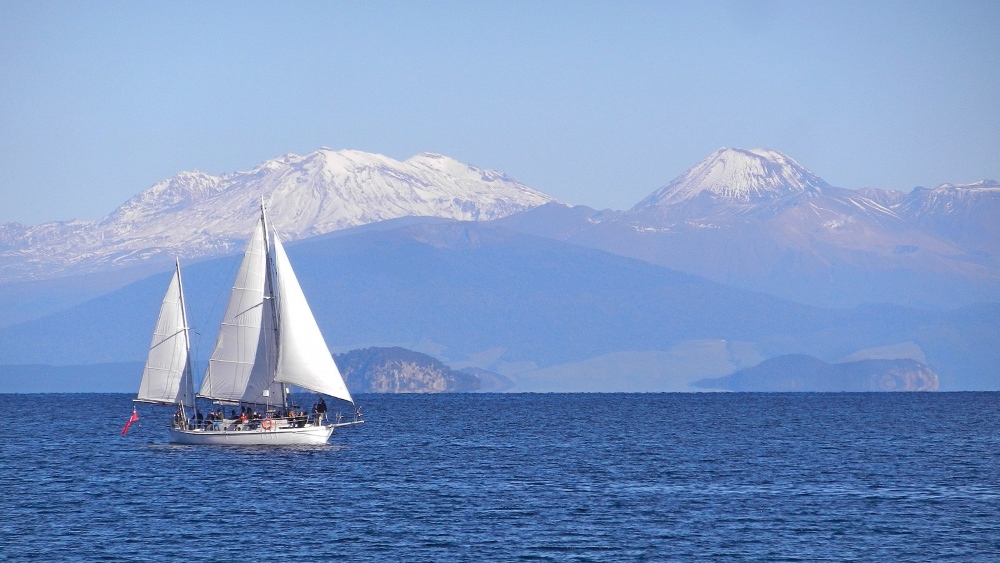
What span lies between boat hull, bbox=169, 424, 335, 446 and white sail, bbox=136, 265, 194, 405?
3.03 meters

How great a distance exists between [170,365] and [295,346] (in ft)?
34.4

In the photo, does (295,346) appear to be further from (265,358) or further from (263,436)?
(263,436)

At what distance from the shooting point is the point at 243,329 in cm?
9275

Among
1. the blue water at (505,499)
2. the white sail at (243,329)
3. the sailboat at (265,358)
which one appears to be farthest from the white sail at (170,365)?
the white sail at (243,329)

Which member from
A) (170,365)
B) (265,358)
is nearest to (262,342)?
(265,358)

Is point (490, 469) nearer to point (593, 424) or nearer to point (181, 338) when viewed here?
point (181, 338)

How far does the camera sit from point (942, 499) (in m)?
70.5

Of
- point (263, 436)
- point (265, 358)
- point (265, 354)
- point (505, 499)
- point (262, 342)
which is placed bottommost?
point (505, 499)

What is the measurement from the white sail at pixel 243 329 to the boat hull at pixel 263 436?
10.5ft

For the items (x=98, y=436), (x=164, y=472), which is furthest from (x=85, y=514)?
(x=98, y=436)

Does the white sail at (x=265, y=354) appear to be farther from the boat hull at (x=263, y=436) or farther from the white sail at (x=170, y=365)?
the white sail at (x=170, y=365)

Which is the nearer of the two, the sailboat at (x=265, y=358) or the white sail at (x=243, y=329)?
the sailboat at (x=265, y=358)

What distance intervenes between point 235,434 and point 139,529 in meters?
32.8

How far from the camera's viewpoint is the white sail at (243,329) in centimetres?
9269
